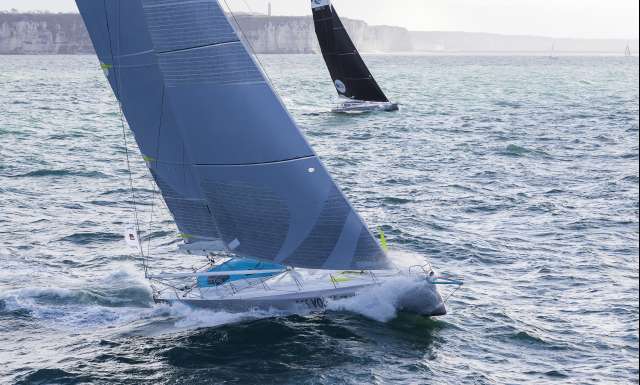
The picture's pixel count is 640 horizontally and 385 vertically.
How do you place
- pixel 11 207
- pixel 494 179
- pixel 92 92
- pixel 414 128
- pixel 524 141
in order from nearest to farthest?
pixel 11 207
pixel 494 179
pixel 524 141
pixel 414 128
pixel 92 92

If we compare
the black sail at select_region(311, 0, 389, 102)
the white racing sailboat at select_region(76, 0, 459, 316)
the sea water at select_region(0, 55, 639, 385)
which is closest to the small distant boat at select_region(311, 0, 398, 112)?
the black sail at select_region(311, 0, 389, 102)

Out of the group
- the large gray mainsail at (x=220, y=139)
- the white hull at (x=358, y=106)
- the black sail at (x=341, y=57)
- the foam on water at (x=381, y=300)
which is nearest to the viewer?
the large gray mainsail at (x=220, y=139)

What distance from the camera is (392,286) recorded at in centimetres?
2039

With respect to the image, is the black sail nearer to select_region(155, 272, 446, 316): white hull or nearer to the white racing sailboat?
the white racing sailboat

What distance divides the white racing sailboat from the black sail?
39.5m

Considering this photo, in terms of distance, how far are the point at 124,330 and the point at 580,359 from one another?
423 inches

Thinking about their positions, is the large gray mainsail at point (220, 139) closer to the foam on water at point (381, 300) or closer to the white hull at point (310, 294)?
the white hull at point (310, 294)

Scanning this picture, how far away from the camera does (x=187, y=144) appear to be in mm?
19531

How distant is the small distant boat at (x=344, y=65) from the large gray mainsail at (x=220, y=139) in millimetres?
39111

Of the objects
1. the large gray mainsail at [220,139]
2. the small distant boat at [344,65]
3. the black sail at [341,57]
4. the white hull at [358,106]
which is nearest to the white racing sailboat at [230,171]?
the large gray mainsail at [220,139]

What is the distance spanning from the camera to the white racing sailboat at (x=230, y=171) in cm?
1859

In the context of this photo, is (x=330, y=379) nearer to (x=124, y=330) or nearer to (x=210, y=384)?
(x=210, y=384)

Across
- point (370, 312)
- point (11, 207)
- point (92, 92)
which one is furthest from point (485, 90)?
point (370, 312)

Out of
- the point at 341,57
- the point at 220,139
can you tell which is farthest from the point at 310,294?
the point at 341,57
